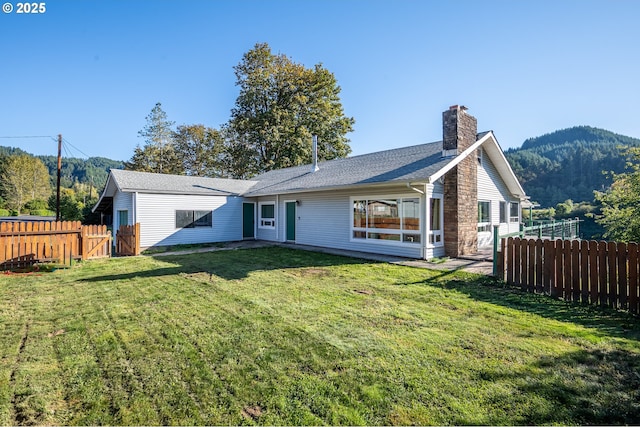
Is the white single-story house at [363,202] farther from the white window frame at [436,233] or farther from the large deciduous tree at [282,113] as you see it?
the large deciduous tree at [282,113]

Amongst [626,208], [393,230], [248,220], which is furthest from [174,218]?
[626,208]

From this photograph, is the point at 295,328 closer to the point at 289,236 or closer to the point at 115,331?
the point at 115,331

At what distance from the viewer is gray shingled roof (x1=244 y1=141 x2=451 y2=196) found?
1115 centimetres

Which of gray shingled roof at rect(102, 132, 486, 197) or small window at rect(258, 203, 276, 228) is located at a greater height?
gray shingled roof at rect(102, 132, 486, 197)

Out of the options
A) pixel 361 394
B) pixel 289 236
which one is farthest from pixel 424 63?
pixel 361 394

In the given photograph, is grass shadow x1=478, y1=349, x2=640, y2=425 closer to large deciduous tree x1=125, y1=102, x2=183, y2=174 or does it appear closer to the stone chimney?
the stone chimney

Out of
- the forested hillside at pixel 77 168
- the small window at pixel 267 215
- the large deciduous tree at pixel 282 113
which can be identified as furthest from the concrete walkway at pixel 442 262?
the forested hillside at pixel 77 168

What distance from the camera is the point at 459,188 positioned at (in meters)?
11.4

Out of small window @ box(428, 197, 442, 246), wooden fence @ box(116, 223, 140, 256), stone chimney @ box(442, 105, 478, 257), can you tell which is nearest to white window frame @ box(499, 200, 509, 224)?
stone chimney @ box(442, 105, 478, 257)

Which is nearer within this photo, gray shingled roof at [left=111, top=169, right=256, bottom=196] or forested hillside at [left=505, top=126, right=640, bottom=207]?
gray shingled roof at [left=111, top=169, right=256, bottom=196]

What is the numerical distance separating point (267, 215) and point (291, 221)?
2.24 metres

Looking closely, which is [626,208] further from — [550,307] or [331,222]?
[331,222]

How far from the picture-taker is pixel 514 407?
109 inches

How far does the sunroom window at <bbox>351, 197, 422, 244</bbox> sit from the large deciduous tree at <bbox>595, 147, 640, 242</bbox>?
547 cm
